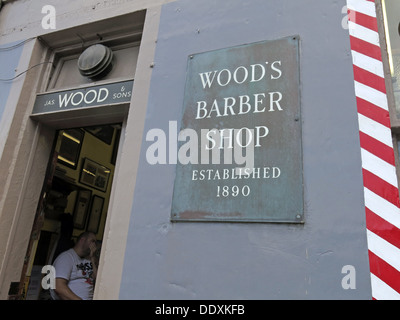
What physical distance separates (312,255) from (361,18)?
73.6 inches

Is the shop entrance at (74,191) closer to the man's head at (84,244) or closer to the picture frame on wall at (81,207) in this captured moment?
the picture frame on wall at (81,207)

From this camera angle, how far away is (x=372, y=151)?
229 centimetres

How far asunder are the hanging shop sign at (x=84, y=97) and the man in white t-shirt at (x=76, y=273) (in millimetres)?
1659

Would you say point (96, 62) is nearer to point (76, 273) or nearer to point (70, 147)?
point (70, 147)

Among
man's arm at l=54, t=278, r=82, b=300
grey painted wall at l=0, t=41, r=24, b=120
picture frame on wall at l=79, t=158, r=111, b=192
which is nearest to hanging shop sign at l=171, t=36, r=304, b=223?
man's arm at l=54, t=278, r=82, b=300

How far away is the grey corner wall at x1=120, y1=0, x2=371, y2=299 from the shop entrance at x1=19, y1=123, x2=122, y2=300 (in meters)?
1.89

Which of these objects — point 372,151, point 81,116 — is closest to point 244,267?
point 372,151

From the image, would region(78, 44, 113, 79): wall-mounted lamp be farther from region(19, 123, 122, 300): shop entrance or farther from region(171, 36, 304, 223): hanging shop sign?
region(171, 36, 304, 223): hanging shop sign

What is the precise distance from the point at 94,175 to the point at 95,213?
0.68 meters

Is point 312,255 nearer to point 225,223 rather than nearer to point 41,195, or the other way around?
point 225,223

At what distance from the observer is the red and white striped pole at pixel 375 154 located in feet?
6.75

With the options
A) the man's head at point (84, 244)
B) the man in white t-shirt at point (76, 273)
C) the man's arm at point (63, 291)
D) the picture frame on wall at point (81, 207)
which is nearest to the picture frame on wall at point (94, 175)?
the picture frame on wall at point (81, 207)

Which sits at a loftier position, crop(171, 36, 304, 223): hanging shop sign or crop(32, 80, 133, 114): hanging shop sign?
crop(32, 80, 133, 114): hanging shop sign

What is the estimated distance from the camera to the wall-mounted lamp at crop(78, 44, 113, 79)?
3.67 metres
